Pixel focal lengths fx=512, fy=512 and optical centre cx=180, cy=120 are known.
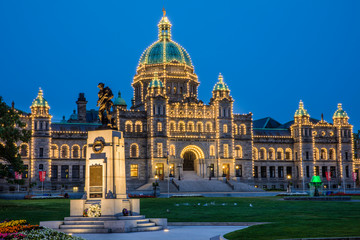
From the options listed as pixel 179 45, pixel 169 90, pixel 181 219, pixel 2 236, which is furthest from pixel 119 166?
pixel 179 45

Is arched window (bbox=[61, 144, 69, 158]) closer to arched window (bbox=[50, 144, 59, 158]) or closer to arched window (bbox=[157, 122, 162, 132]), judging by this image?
arched window (bbox=[50, 144, 59, 158])

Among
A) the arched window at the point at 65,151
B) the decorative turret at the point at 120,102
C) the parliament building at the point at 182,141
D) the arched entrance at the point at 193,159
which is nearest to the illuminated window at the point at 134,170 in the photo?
the parliament building at the point at 182,141

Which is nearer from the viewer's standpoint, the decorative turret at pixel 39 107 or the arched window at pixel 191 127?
the decorative turret at pixel 39 107

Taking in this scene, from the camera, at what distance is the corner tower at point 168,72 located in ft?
364

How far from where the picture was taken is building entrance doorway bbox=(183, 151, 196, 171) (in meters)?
107

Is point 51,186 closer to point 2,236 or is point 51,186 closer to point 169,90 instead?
point 169,90

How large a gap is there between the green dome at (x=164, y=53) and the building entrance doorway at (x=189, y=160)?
68.3 ft

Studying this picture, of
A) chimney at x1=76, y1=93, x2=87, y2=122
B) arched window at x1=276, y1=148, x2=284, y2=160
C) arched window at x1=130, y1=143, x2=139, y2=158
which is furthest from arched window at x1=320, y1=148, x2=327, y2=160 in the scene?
chimney at x1=76, y1=93, x2=87, y2=122

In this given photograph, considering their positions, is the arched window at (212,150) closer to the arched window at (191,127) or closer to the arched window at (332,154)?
the arched window at (191,127)

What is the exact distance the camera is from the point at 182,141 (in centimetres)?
10269

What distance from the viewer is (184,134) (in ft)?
338

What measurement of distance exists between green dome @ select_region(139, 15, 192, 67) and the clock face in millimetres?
81376

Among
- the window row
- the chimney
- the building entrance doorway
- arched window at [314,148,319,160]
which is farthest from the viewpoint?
the chimney

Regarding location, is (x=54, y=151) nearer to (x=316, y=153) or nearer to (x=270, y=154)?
(x=270, y=154)
